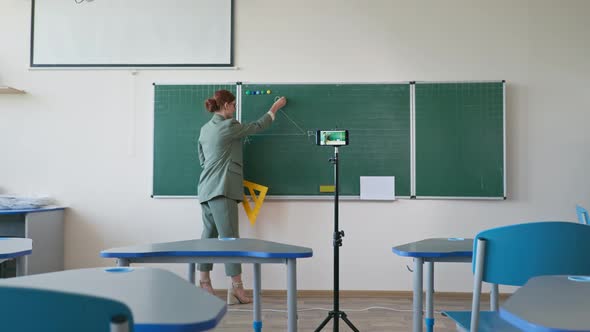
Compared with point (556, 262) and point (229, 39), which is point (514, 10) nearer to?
point (229, 39)

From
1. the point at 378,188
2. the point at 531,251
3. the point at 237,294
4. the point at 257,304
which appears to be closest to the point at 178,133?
the point at 237,294

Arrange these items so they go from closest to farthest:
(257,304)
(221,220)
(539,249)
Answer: (539,249) → (257,304) → (221,220)

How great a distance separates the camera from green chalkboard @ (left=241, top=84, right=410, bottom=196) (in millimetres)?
3939

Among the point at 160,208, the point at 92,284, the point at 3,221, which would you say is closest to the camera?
the point at 92,284

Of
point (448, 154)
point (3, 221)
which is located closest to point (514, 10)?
point (448, 154)

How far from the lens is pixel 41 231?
368cm

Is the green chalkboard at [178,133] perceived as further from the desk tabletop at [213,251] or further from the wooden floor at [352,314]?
the desk tabletop at [213,251]

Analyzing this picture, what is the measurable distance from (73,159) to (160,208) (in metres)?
0.84

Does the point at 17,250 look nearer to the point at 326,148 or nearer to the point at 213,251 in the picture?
the point at 213,251

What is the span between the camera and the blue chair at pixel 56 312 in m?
0.72

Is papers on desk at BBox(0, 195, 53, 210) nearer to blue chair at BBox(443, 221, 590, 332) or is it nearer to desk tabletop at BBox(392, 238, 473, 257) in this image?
desk tabletop at BBox(392, 238, 473, 257)

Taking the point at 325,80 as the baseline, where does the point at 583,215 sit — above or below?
below

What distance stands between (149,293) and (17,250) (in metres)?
1.02

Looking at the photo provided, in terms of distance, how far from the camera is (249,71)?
4012 mm
